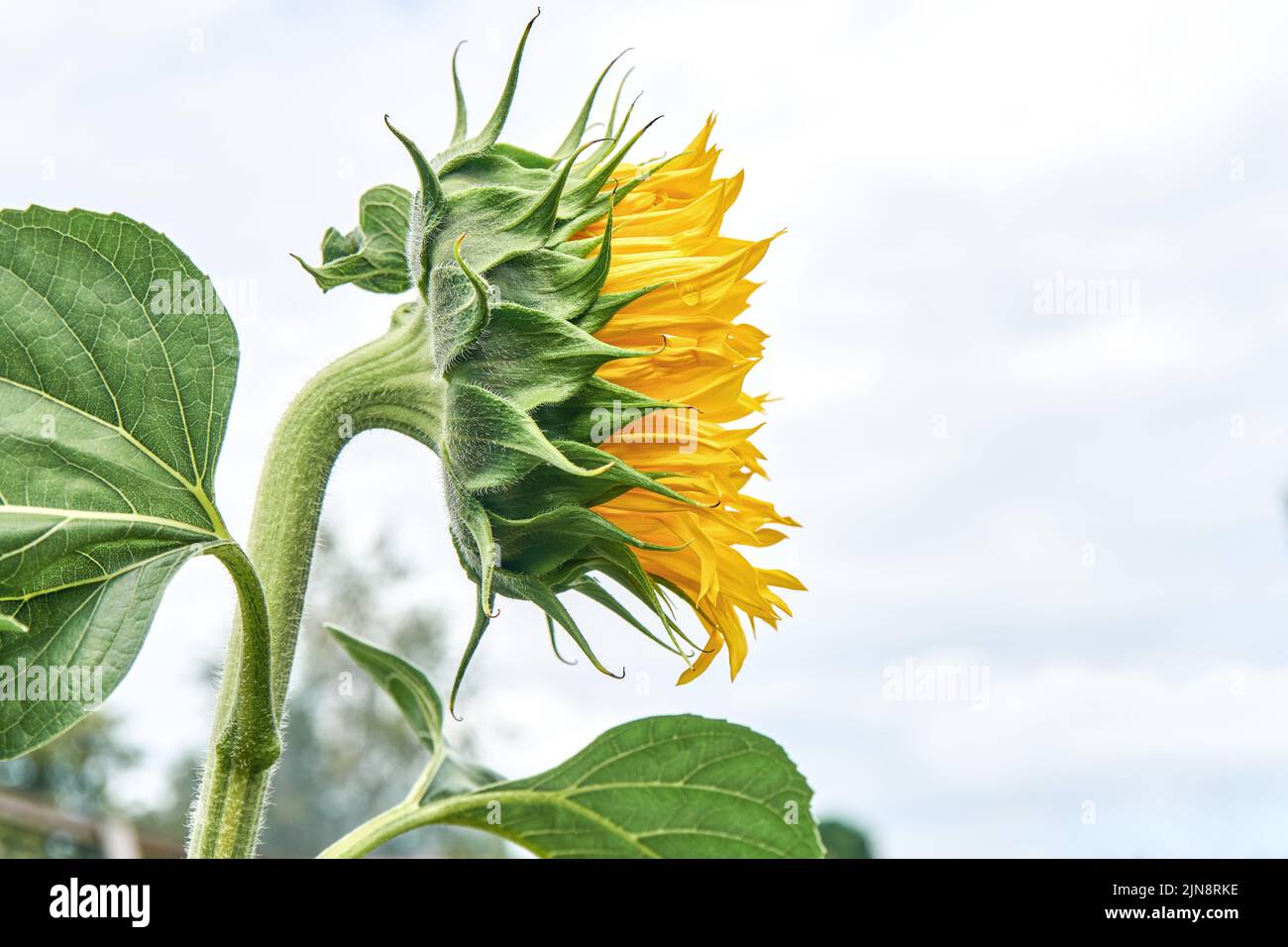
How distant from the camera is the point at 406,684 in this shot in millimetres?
2547

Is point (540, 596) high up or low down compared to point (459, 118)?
down

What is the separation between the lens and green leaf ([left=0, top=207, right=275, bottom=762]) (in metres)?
1.71

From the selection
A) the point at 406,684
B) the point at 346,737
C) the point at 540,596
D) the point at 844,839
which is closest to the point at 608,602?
the point at 540,596

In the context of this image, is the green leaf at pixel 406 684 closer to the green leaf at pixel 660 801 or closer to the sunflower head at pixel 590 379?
the green leaf at pixel 660 801

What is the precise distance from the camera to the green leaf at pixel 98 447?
5.61ft

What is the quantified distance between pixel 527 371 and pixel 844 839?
6.87 ft

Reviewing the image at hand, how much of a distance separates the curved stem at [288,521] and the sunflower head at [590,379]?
68 millimetres

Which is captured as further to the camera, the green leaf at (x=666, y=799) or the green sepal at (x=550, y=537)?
the green leaf at (x=666, y=799)

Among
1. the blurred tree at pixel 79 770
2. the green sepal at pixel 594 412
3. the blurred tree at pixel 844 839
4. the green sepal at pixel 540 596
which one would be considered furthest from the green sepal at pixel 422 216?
the blurred tree at pixel 79 770

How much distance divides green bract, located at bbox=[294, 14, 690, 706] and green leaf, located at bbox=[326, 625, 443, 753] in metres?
0.59
